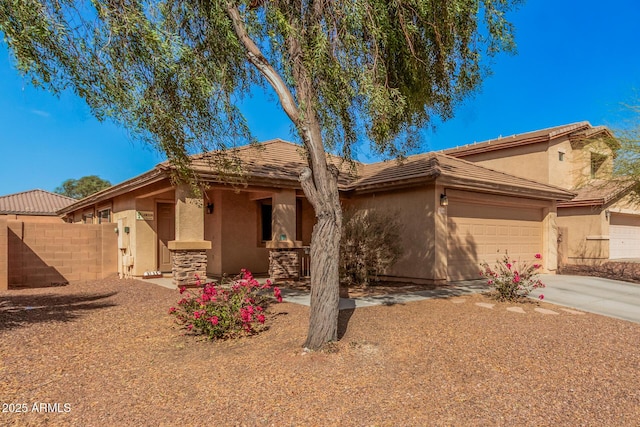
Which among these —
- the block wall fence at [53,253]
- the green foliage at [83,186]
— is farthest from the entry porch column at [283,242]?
the green foliage at [83,186]

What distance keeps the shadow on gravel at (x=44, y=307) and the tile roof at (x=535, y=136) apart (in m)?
17.8

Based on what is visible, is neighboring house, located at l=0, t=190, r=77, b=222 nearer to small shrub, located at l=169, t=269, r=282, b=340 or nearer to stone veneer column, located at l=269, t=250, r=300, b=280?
stone veneer column, located at l=269, t=250, r=300, b=280

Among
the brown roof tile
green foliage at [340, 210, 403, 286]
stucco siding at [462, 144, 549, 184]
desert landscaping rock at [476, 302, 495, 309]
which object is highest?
stucco siding at [462, 144, 549, 184]

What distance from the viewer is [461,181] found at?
11.5 metres

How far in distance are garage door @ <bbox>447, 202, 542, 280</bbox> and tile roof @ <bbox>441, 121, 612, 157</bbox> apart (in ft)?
19.3

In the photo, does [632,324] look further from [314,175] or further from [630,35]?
[630,35]

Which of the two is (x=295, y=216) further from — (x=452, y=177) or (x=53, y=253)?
(x=53, y=253)

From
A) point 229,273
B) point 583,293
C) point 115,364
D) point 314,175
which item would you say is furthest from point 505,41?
point 229,273

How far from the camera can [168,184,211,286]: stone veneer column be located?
33.7ft

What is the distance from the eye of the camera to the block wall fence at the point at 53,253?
1199cm

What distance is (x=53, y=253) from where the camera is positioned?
1283 cm

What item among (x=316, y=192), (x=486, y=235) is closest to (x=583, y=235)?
(x=486, y=235)

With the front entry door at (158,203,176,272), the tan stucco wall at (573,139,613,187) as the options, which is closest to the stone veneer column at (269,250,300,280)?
the front entry door at (158,203,176,272)

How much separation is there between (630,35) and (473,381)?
15.3 metres
